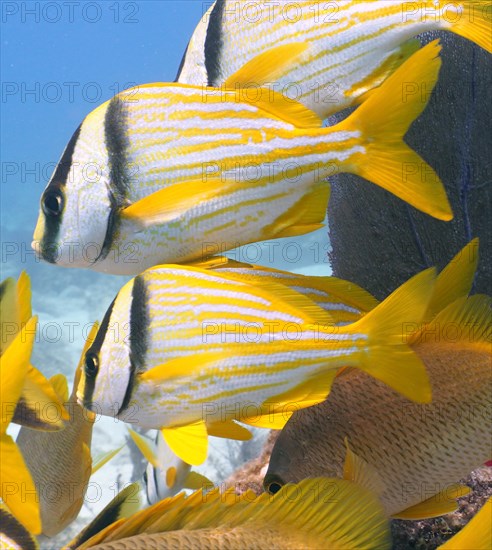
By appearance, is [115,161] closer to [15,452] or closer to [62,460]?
[15,452]

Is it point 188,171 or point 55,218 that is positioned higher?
point 188,171

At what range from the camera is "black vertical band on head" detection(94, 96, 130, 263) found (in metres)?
1.30

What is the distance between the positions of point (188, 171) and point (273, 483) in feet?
3.12

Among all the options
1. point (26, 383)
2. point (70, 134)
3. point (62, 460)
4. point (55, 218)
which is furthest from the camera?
point (70, 134)

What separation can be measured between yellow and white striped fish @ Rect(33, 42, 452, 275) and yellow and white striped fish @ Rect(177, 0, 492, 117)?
17 cm

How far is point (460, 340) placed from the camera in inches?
53.7

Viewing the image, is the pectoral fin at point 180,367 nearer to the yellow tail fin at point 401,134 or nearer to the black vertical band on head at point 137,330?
the black vertical band on head at point 137,330

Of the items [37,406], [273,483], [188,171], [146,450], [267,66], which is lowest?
[146,450]

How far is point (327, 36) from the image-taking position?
1451 millimetres

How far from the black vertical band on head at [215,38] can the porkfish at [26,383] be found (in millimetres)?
814

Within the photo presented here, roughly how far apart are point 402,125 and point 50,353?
515 inches

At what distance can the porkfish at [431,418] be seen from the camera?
1.32 metres

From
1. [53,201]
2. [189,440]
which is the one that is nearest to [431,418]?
[189,440]

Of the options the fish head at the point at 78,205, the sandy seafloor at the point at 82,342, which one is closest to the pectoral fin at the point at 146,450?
the sandy seafloor at the point at 82,342
